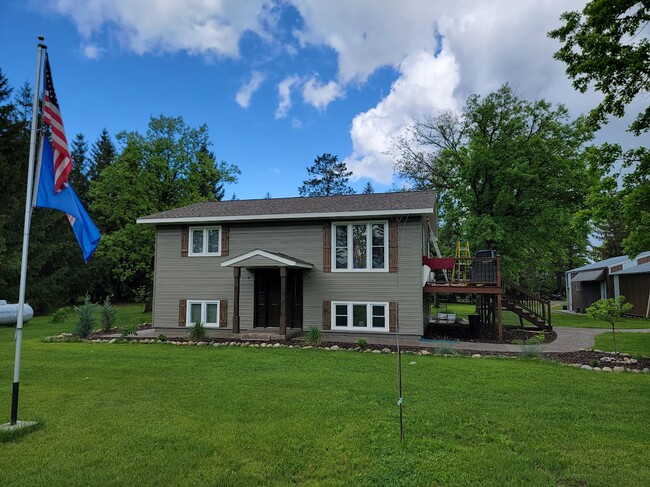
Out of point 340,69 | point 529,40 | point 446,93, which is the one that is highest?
point 446,93

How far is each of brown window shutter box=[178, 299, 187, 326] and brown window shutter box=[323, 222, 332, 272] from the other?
5.69 metres

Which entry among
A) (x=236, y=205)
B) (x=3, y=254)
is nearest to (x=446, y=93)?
(x=236, y=205)

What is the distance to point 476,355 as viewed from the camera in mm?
10828

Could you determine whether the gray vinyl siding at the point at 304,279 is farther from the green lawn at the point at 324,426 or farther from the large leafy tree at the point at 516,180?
the large leafy tree at the point at 516,180

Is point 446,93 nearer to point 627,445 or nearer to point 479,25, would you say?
point 479,25

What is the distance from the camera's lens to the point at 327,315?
14734 mm

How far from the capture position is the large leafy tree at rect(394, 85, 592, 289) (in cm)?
2152

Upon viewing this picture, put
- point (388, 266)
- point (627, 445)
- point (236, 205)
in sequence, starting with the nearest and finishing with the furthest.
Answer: point (627, 445)
point (388, 266)
point (236, 205)

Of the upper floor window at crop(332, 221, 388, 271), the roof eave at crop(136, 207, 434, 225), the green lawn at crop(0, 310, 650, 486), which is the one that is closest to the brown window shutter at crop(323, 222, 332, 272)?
the upper floor window at crop(332, 221, 388, 271)

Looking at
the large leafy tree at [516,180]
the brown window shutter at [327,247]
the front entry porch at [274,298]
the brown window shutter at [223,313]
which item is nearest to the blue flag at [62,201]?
the front entry porch at [274,298]

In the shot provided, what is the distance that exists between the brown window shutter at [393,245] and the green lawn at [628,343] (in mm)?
6690

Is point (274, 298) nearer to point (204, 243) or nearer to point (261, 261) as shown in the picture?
point (261, 261)

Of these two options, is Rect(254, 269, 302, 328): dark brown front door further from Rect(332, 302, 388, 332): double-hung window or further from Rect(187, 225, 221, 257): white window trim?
Rect(187, 225, 221, 257): white window trim

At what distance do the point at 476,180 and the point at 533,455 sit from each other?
20.6 m
